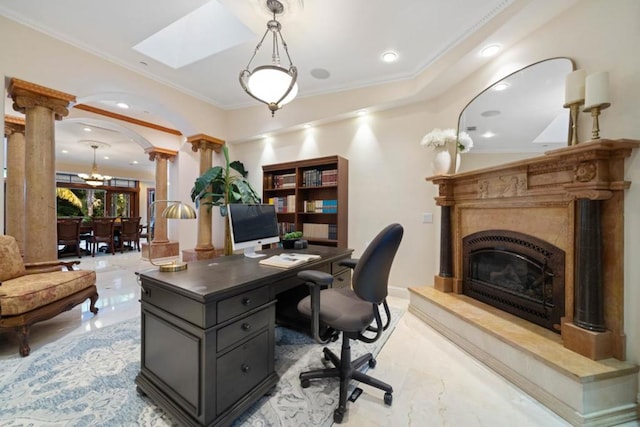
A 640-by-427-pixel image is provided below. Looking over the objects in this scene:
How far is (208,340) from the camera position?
3.78 feet

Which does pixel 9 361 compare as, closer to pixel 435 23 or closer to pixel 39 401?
pixel 39 401

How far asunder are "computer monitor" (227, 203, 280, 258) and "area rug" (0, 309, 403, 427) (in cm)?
92

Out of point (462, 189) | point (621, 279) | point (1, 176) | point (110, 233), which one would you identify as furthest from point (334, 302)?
point (110, 233)

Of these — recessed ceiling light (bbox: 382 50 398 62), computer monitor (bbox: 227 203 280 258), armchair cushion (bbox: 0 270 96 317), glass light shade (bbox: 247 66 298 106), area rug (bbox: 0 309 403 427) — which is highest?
recessed ceiling light (bbox: 382 50 398 62)

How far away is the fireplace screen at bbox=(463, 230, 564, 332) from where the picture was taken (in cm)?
183

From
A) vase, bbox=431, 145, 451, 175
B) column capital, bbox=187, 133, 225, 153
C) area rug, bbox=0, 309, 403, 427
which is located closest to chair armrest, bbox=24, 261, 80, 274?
area rug, bbox=0, 309, 403, 427

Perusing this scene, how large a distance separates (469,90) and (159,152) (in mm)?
5961

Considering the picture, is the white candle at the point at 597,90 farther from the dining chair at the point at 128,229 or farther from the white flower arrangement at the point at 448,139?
the dining chair at the point at 128,229

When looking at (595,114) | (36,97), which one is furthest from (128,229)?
(595,114)

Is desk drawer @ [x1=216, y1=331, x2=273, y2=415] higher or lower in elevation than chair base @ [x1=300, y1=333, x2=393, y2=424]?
higher

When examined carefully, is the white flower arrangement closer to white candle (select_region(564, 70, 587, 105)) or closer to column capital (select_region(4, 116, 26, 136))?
white candle (select_region(564, 70, 587, 105))

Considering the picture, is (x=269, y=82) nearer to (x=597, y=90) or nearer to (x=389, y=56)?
(x=389, y=56)

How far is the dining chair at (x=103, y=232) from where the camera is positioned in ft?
20.2

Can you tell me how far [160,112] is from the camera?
12.8ft
